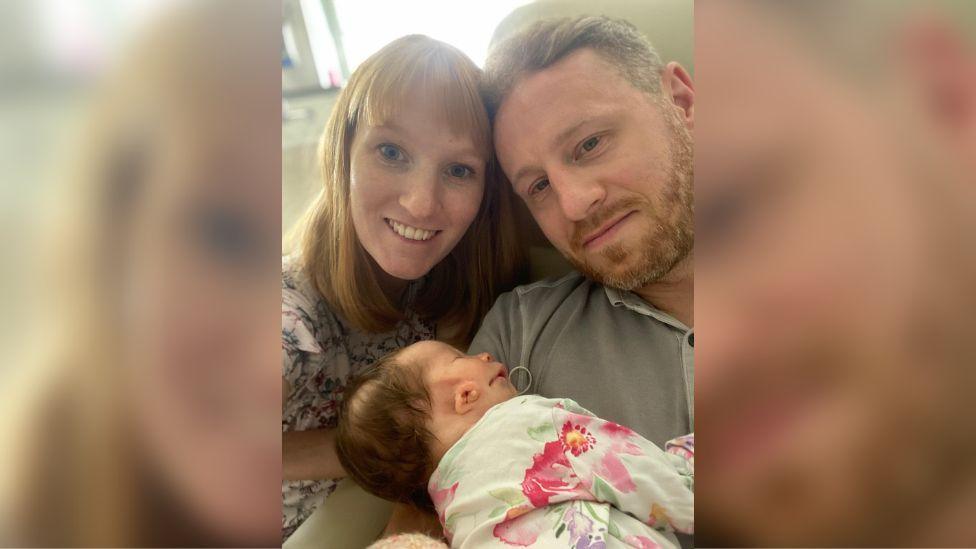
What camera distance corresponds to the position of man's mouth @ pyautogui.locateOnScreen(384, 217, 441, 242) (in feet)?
1.85

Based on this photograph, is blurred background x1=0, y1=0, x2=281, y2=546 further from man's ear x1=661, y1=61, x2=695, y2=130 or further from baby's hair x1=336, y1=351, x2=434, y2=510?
man's ear x1=661, y1=61, x2=695, y2=130

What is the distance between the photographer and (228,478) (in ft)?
1.69

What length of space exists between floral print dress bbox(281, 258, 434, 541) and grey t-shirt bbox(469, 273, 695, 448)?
0.31 feet

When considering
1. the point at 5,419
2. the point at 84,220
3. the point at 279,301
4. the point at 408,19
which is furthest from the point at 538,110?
the point at 5,419

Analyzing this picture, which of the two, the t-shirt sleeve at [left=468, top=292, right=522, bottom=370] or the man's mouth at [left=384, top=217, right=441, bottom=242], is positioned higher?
the man's mouth at [left=384, top=217, right=441, bottom=242]

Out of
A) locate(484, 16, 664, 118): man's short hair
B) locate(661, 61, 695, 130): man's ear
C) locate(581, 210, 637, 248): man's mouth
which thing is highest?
locate(484, 16, 664, 118): man's short hair

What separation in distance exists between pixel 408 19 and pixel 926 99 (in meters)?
0.43

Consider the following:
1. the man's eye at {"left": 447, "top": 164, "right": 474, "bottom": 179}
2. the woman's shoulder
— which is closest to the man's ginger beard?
the man's eye at {"left": 447, "top": 164, "right": 474, "bottom": 179}

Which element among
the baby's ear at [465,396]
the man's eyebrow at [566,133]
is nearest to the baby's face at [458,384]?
the baby's ear at [465,396]

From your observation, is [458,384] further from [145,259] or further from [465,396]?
[145,259]

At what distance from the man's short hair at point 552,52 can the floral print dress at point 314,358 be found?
24 centimetres

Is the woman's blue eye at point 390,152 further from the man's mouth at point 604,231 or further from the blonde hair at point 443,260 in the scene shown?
the man's mouth at point 604,231

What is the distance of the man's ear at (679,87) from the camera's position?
0.54m

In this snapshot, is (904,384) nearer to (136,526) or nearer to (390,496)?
(390,496)
